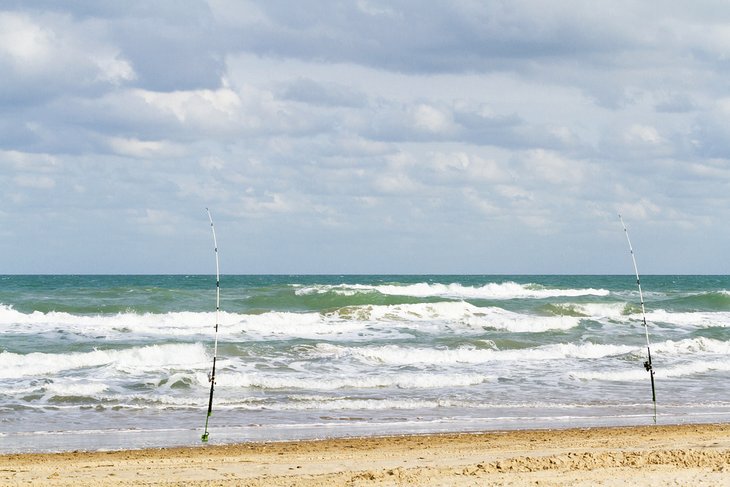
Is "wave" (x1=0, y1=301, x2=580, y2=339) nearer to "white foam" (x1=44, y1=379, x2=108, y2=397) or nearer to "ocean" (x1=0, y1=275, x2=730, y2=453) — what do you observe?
"ocean" (x1=0, y1=275, x2=730, y2=453)

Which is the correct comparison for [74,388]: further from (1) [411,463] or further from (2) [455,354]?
(2) [455,354]

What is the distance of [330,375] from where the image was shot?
59.6 ft

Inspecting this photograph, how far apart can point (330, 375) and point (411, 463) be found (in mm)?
8767

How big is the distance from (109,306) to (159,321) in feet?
15.3

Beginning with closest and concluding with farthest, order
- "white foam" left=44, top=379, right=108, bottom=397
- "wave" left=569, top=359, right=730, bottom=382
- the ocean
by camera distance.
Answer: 1. the ocean
2. "white foam" left=44, top=379, right=108, bottom=397
3. "wave" left=569, top=359, right=730, bottom=382

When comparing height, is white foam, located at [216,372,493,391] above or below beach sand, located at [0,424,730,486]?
above

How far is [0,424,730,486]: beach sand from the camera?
27.9ft

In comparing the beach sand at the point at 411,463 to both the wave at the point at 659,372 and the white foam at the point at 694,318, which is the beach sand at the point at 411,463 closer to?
the wave at the point at 659,372

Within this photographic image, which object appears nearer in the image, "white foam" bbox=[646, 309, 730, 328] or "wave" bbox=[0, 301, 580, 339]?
"wave" bbox=[0, 301, 580, 339]

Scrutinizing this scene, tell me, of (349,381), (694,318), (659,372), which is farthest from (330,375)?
(694,318)

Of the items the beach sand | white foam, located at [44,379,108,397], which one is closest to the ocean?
white foam, located at [44,379,108,397]

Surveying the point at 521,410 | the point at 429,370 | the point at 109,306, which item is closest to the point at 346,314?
the point at 109,306

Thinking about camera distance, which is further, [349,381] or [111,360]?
[111,360]

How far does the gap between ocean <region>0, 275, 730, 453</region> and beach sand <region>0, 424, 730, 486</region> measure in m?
1.19
